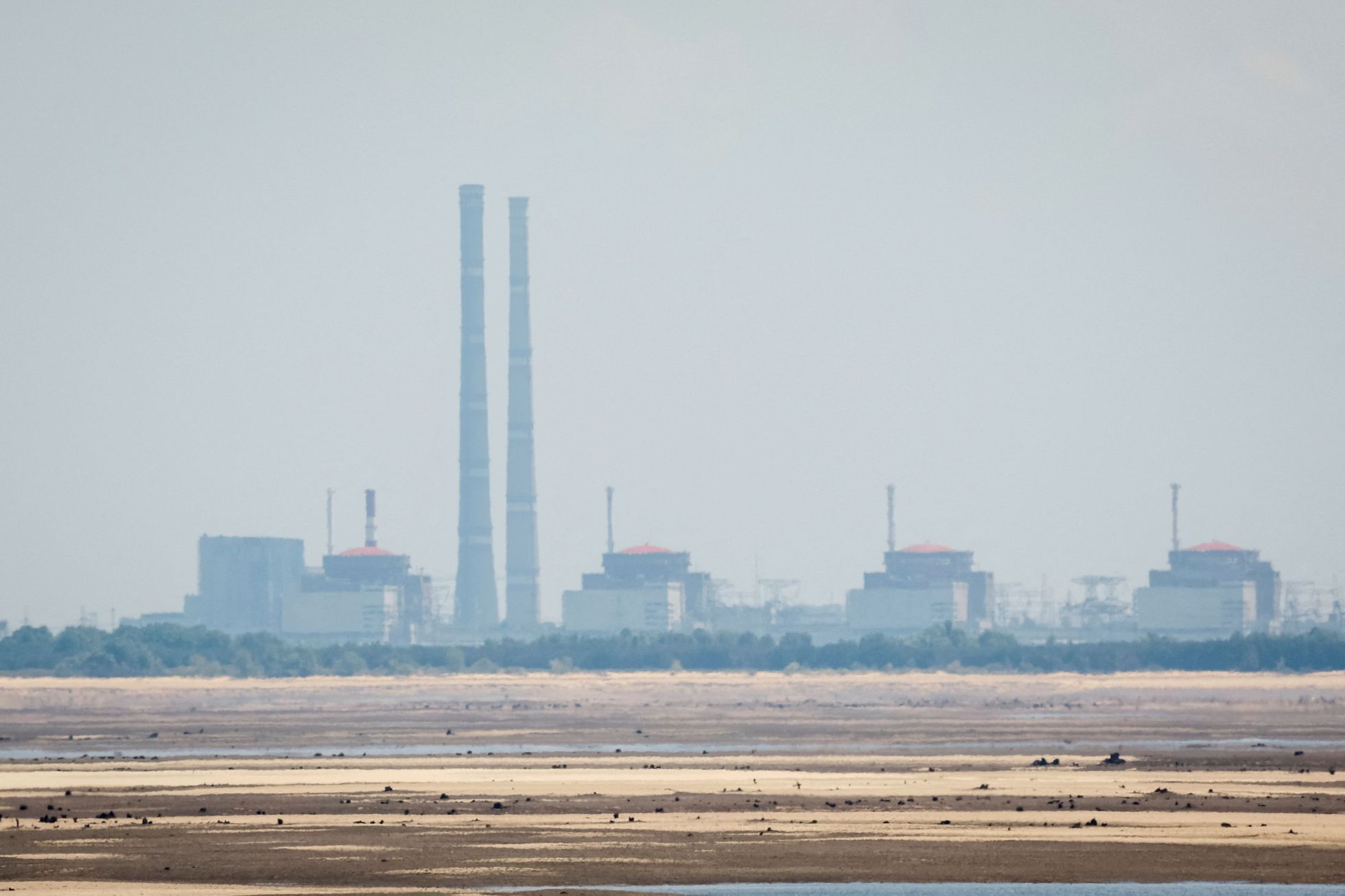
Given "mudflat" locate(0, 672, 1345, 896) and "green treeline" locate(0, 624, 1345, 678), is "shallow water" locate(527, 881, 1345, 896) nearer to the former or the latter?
"mudflat" locate(0, 672, 1345, 896)

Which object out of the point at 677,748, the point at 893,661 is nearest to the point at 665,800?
the point at 677,748

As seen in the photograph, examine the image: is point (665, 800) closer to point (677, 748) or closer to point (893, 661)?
point (677, 748)

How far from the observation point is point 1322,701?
441ft

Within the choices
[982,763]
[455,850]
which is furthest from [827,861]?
[982,763]

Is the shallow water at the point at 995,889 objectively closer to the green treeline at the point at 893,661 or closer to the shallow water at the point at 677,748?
the shallow water at the point at 677,748

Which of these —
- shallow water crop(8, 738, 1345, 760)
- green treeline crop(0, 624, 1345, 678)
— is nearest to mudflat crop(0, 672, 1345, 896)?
shallow water crop(8, 738, 1345, 760)

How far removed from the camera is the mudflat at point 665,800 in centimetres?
4416

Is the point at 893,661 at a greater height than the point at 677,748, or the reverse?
the point at 893,661

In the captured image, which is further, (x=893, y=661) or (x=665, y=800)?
(x=893, y=661)

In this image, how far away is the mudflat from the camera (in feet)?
145

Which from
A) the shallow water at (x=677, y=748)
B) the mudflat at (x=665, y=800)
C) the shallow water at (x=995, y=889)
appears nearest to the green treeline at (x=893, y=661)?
the mudflat at (x=665, y=800)

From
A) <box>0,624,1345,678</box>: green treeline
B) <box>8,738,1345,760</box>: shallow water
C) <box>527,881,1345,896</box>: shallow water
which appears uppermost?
<box>0,624,1345,678</box>: green treeline

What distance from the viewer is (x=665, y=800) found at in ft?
191

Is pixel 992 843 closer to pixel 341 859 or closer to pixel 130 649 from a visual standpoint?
pixel 341 859
